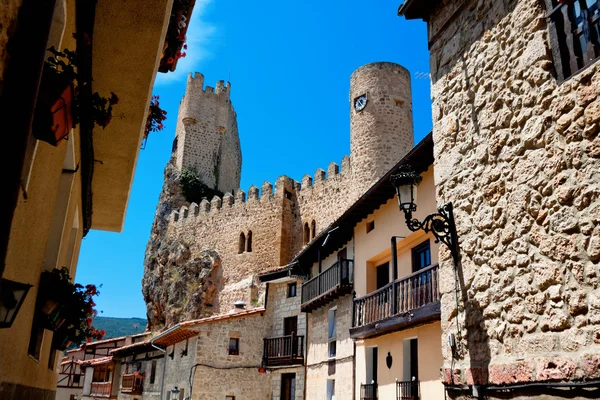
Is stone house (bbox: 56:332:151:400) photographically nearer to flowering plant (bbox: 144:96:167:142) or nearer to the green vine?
the green vine

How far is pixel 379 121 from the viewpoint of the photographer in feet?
95.7

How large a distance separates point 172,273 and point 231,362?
20169 millimetres

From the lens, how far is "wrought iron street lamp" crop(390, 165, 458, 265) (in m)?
5.81

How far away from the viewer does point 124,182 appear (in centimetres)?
773

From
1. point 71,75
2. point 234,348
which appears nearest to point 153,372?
point 234,348

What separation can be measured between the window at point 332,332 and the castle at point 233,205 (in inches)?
416

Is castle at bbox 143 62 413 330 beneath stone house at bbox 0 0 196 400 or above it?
above

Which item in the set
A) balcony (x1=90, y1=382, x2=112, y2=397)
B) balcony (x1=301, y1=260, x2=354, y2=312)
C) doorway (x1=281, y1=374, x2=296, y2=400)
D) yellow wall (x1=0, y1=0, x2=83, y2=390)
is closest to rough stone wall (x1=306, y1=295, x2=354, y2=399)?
balcony (x1=301, y1=260, x2=354, y2=312)

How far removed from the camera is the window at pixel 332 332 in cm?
1858

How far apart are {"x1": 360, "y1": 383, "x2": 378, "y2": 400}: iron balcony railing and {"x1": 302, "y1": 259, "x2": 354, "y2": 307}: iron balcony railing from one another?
3076 millimetres

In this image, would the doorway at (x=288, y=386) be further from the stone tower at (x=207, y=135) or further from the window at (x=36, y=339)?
the stone tower at (x=207, y=135)

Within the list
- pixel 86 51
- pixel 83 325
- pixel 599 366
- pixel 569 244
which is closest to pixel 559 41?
pixel 569 244

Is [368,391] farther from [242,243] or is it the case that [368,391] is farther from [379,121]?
[242,243]

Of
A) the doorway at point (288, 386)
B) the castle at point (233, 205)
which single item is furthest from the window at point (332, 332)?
the castle at point (233, 205)
